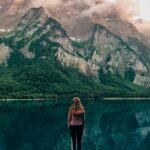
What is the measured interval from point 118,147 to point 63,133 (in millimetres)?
24227

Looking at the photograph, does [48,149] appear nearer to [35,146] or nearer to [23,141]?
[35,146]

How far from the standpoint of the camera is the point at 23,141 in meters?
64.9

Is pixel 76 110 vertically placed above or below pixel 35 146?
above

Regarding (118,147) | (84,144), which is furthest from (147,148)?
(84,144)

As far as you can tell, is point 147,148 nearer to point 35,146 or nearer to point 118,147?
point 118,147

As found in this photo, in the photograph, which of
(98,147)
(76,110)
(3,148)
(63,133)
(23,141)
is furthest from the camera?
(63,133)

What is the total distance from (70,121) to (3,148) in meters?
20.3

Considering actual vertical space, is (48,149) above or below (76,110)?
below

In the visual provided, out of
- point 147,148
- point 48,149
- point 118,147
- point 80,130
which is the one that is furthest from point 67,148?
point 80,130

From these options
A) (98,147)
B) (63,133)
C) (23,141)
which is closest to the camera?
(98,147)

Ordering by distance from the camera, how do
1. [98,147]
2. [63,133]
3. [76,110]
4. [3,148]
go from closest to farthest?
[76,110] → [3,148] → [98,147] → [63,133]

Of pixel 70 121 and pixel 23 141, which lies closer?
pixel 70 121

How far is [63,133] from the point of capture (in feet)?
274

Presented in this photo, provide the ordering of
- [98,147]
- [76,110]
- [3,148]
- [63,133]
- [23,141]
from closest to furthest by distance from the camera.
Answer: [76,110] → [3,148] → [98,147] → [23,141] → [63,133]
